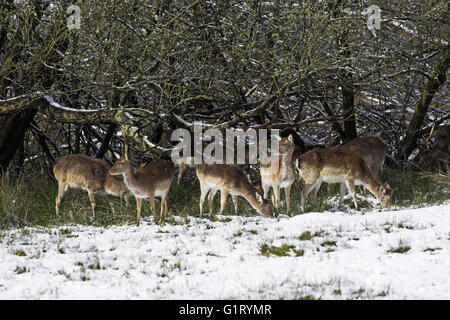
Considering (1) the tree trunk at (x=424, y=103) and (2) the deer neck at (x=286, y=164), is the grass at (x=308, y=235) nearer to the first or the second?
(2) the deer neck at (x=286, y=164)

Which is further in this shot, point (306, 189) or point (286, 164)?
point (306, 189)

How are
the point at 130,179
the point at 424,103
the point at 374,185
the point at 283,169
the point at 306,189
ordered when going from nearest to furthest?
the point at 130,179 < the point at 283,169 < the point at 306,189 < the point at 374,185 < the point at 424,103

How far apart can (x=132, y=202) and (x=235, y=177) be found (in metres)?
2.52

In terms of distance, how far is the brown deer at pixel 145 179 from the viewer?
10828 mm

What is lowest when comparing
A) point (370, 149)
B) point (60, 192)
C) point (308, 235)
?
point (308, 235)

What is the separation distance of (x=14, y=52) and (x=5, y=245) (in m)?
4.79

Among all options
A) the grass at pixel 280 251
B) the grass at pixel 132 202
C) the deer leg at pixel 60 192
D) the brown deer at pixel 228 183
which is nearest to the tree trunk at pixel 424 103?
the grass at pixel 132 202

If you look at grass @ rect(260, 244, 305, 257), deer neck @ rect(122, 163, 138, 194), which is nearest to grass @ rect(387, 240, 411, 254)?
grass @ rect(260, 244, 305, 257)

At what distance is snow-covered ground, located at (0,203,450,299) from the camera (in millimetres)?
6426

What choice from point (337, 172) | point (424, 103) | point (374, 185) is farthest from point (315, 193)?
point (424, 103)

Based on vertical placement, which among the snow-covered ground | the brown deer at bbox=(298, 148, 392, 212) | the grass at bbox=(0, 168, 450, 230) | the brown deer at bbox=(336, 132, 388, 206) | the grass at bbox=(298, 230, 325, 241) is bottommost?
the snow-covered ground

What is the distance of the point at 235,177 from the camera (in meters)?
11.4

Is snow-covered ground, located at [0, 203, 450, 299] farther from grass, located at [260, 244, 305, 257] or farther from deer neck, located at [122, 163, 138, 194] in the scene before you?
deer neck, located at [122, 163, 138, 194]

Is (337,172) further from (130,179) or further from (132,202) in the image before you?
(132,202)
